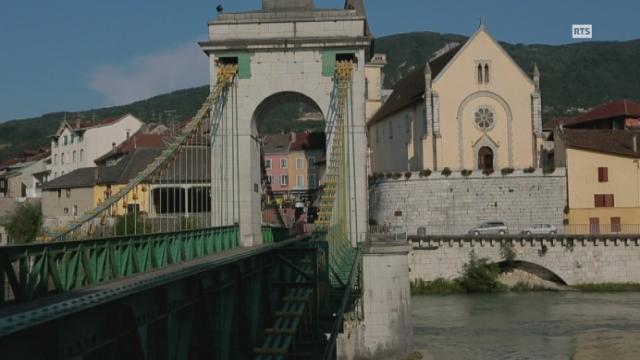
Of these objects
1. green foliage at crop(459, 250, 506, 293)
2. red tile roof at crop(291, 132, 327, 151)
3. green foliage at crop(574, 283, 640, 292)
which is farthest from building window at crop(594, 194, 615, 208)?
red tile roof at crop(291, 132, 327, 151)

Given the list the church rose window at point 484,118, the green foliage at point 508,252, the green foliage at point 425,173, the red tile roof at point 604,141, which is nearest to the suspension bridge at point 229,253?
the green foliage at point 508,252

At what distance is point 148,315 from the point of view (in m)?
6.91

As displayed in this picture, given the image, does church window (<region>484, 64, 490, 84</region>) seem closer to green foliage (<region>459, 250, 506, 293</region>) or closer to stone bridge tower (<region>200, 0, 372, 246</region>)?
green foliage (<region>459, 250, 506, 293</region>)

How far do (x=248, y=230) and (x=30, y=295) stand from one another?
14.7 metres

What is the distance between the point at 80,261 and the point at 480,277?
127 ft

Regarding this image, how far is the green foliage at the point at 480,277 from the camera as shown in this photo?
1817 inches

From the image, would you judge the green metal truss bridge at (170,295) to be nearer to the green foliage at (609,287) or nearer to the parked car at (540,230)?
the green foliage at (609,287)

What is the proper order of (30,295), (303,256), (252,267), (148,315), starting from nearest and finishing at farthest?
(148,315), (30,295), (252,267), (303,256)

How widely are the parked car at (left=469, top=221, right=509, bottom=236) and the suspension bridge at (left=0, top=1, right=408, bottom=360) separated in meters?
25.7

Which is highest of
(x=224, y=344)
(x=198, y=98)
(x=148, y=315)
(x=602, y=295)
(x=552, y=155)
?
(x=198, y=98)

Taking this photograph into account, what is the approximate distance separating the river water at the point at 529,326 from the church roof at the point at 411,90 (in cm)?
1896

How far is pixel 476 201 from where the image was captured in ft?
167

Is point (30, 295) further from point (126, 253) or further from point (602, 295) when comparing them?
point (602, 295)

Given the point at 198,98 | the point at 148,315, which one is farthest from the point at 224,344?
the point at 198,98
